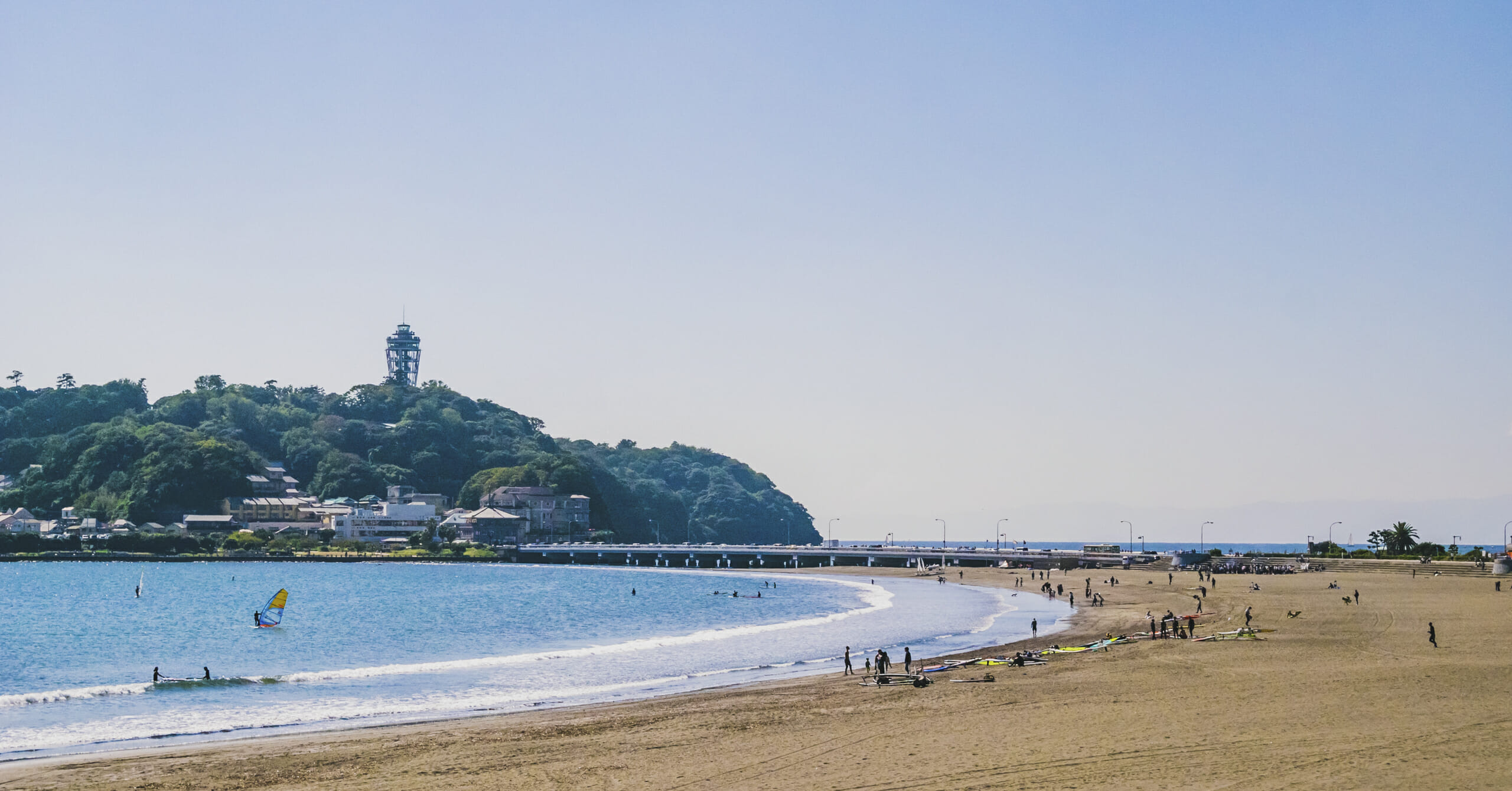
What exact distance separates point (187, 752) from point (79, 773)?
9.85 feet

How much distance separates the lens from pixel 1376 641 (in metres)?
43.8

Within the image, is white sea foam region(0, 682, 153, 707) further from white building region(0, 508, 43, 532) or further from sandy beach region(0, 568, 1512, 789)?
white building region(0, 508, 43, 532)

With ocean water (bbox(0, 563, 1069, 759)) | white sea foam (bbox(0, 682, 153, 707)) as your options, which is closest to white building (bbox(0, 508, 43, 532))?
ocean water (bbox(0, 563, 1069, 759))

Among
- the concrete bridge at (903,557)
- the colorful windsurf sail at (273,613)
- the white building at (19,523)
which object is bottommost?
the colorful windsurf sail at (273,613)

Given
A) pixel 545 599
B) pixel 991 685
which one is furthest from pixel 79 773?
pixel 545 599

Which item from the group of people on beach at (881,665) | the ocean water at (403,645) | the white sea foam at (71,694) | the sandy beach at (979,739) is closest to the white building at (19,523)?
the ocean water at (403,645)

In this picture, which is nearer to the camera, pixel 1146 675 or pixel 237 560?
pixel 1146 675

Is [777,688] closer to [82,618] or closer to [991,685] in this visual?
[991,685]

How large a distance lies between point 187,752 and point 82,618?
60359 mm

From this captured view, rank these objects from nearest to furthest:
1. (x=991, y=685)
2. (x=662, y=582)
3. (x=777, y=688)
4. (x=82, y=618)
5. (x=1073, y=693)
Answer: (x=1073, y=693) < (x=991, y=685) < (x=777, y=688) < (x=82, y=618) < (x=662, y=582)

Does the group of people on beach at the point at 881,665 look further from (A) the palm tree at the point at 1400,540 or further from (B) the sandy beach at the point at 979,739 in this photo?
(A) the palm tree at the point at 1400,540

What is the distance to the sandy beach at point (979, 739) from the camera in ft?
69.6

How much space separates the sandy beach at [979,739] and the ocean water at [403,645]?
15.0ft

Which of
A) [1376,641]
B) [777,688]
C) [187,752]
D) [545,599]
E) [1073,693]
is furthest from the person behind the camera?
[545,599]
